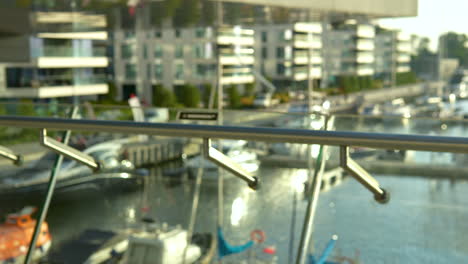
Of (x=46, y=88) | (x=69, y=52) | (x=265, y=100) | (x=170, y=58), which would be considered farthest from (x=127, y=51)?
(x=265, y=100)

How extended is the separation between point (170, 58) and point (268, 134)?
77.5 feet

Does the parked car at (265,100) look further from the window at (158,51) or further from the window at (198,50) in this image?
the window at (158,51)

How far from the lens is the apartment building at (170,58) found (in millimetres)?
23812

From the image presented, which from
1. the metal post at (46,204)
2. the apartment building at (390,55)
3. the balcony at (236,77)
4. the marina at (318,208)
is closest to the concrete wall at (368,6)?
the marina at (318,208)

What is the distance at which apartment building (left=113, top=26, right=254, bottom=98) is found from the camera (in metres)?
23.8

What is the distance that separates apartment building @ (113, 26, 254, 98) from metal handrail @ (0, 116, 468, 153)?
865 inches

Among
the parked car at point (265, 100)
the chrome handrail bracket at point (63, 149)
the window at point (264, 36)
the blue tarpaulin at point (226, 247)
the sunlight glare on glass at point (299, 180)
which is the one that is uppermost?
the window at point (264, 36)

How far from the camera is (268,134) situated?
969mm

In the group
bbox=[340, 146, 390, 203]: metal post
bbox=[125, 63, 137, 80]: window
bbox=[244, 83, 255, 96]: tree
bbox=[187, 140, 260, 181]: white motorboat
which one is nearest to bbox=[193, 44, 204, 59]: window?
bbox=[125, 63, 137, 80]: window

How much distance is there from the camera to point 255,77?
67.5 feet

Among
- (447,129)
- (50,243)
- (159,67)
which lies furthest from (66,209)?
(159,67)

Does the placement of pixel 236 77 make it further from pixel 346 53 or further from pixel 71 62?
pixel 346 53

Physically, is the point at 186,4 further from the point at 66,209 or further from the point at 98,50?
the point at 98,50

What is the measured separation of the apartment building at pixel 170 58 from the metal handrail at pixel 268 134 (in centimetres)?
2198
